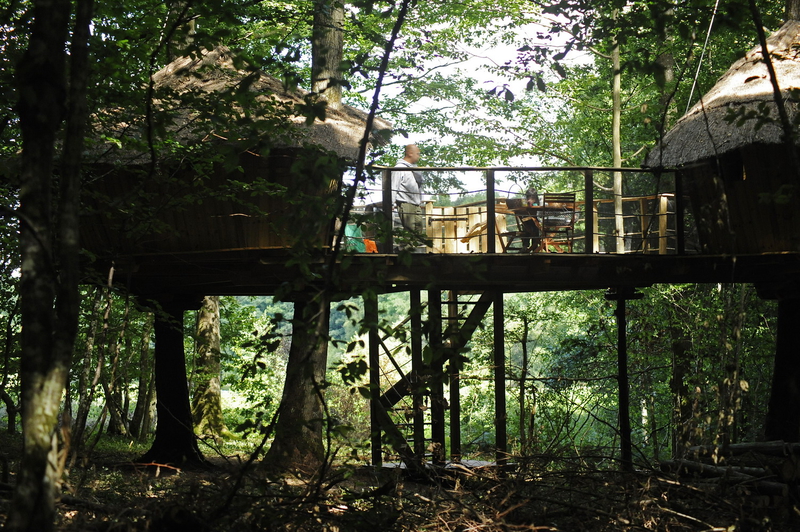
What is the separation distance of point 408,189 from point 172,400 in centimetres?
514

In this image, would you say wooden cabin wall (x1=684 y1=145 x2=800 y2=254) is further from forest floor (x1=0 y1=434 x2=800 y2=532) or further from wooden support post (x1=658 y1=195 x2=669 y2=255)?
forest floor (x1=0 y1=434 x2=800 y2=532)

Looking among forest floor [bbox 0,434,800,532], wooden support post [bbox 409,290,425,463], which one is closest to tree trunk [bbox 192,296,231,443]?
wooden support post [bbox 409,290,425,463]

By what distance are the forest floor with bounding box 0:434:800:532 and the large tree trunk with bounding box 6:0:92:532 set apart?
0.80 m

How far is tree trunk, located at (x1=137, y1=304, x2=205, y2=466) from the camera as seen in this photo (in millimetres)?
11242

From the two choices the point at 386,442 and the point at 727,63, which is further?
the point at 727,63

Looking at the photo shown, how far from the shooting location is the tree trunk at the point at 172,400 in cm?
1124

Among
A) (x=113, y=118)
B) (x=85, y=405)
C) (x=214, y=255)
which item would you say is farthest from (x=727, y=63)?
(x=85, y=405)

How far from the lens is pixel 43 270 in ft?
9.93

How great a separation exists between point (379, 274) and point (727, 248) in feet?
25.3

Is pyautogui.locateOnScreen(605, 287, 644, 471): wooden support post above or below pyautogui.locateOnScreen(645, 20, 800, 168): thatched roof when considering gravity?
below

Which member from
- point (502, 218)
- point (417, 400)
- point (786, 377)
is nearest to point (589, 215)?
point (502, 218)

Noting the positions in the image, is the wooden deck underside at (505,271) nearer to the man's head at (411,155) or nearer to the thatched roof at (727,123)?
the man's head at (411,155)

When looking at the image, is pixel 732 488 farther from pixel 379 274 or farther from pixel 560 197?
pixel 560 197

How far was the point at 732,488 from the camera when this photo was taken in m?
5.70
